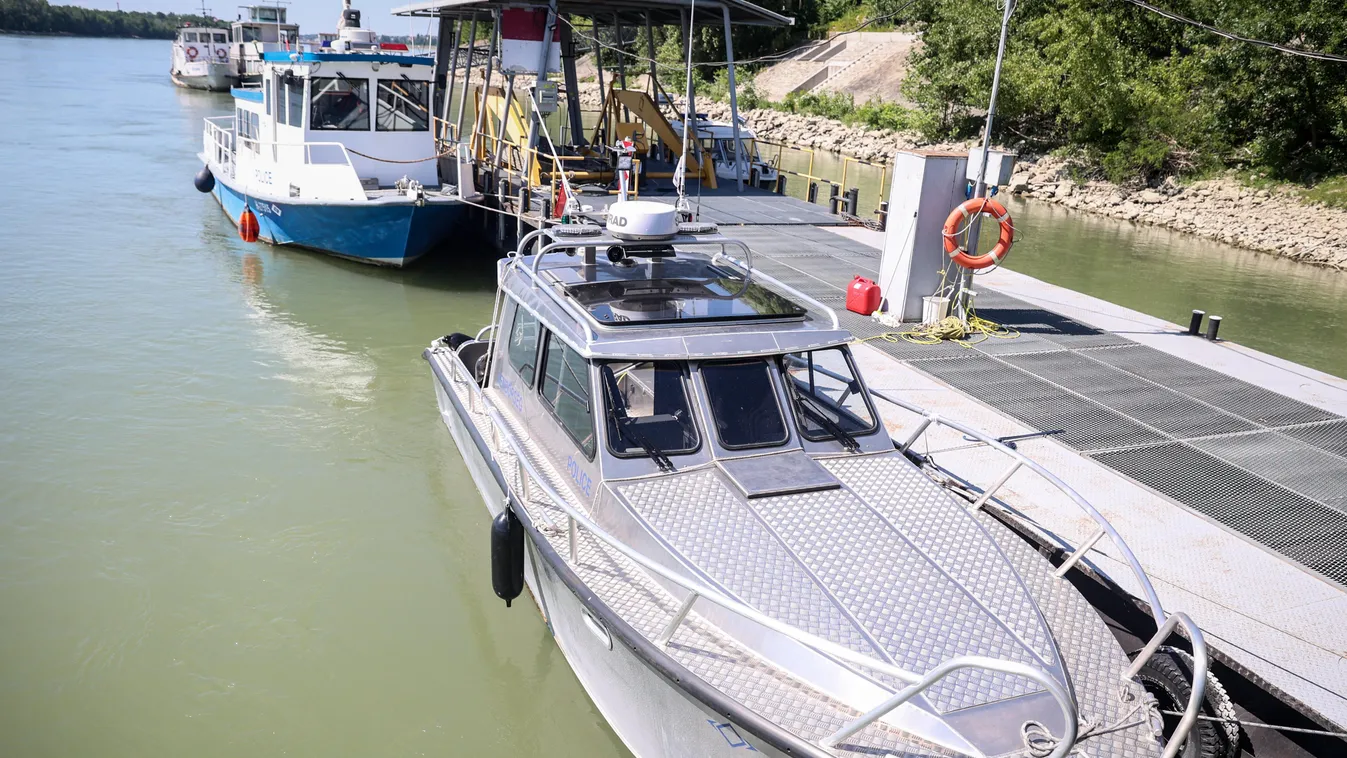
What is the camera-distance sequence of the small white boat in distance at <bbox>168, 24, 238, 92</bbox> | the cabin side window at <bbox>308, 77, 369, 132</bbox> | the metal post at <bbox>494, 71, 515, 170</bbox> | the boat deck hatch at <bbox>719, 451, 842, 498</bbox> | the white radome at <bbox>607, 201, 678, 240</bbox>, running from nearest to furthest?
the boat deck hatch at <bbox>719, 451, 842, 498</bbox>, the white radome at <bbox>607, 201, 678, 240</bbox>, the cabin side window at <bbox>308, 77, 369, 132</bbox>, the metal post at <bbox>494, 71, 515, 170</bbox>, the small white boat in distance at <bbox>168, 24, 238, 92</bbox>

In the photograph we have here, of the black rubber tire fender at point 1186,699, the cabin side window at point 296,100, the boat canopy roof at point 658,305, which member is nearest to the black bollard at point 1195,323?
the boat canopy roof at point 658,305

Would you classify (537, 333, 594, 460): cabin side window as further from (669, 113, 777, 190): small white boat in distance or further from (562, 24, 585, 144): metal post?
(669, 113, 777, 190): small white boat in distance

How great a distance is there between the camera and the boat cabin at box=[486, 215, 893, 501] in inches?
237

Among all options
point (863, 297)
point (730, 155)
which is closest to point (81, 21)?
point (730, 155)

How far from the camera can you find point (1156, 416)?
9.28 metres

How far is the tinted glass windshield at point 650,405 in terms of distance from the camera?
6082mm

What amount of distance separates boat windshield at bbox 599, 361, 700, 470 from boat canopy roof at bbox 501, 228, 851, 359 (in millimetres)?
168

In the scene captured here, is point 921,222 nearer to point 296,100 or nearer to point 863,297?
point 863,297

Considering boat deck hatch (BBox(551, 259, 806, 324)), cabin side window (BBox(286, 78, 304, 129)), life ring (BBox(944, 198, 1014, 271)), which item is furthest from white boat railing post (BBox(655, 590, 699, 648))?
cabin side window (BBox(286, 78, 304, 129))

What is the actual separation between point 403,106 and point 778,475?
14.2 metres

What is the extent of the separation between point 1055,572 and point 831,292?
7.70 metres

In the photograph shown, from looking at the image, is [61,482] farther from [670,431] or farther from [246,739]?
[670,431]

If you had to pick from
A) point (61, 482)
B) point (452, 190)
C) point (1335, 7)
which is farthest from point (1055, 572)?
point (1335, 7)

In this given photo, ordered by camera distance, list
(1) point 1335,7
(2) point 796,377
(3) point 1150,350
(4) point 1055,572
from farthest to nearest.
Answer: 1. (1) point 1335,7
2. (3) point 1150,350
3. (2) point 796,377
4. (4) point 1055,572
